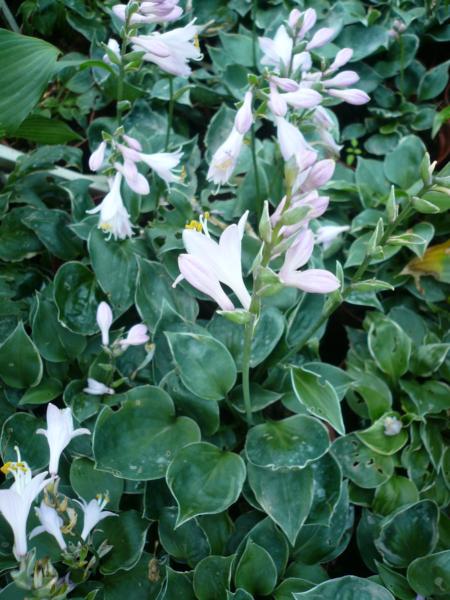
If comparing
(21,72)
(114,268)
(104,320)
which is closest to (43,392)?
(104,320)

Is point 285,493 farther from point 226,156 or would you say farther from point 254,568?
point 226,156

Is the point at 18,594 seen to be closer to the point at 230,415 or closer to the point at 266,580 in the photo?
the point at 266,580

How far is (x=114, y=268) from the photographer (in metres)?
1.34

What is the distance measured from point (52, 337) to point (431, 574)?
0.92m

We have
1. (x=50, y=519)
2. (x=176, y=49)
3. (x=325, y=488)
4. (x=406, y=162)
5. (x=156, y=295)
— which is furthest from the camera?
(x=406, y=162)

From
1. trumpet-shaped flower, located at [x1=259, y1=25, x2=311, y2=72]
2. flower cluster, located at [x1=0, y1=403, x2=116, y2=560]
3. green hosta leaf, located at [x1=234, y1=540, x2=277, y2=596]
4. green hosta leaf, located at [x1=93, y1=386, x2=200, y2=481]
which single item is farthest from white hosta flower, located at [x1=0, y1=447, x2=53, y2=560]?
trumpet-shaped flower, located at [x1=259, y1=25, x2=311, y2=72]

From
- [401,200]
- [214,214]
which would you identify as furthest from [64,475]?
[401,200]

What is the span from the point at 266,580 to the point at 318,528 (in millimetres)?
167

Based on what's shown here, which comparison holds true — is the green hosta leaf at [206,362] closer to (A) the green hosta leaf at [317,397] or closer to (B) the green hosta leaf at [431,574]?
(A) the green hosta leaf at [317,397]

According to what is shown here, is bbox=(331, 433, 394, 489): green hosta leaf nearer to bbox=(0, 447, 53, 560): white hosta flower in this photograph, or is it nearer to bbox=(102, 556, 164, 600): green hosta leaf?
bbox=(102, 556, 164, 600): green hosta leaf

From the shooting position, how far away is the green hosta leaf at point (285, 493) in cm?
101

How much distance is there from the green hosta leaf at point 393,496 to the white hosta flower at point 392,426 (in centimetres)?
11

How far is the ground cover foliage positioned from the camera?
38.0 inches

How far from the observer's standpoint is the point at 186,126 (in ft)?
5.94
